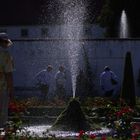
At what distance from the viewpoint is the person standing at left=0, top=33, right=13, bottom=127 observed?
11828mm

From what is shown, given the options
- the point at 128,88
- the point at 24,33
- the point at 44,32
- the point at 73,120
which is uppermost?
the point at 73,120

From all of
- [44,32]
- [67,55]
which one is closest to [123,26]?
[44,32]

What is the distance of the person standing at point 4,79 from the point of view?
1183 cm

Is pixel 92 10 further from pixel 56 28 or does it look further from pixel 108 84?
pixel 108 84

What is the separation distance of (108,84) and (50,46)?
7428 millimetres

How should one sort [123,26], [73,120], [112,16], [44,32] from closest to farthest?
[73,120] → [123,26] → [112,16] → [44,32]

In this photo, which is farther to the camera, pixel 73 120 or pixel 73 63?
pixel 73 63

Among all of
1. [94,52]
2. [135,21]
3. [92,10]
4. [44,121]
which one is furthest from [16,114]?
[92,10]

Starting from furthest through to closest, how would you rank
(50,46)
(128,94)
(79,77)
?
(50,46) < (79,77) < (128,94)

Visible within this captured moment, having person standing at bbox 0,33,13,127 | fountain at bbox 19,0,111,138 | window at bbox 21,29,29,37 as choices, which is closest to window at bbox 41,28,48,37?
window at bbox 21,29,29,37

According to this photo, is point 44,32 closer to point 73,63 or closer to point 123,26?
point 123,26

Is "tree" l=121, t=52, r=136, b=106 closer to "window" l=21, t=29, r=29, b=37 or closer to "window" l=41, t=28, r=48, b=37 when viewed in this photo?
"window" l=41, t=28, r=48, b=37

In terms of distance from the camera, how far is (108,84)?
2592 centimetres

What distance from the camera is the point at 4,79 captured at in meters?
12.0
